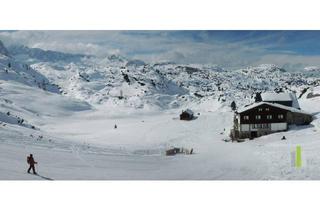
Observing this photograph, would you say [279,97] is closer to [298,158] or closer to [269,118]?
[269,118]

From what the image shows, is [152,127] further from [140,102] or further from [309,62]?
[140,102]

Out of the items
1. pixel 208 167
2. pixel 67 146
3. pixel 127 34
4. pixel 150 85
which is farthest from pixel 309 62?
pixel 150 85

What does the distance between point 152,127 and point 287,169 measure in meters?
32.1

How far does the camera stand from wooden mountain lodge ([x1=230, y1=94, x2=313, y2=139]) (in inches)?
1226

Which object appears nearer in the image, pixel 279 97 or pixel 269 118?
pixel 269 118

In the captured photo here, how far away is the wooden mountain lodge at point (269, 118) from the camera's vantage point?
3114 centimetres

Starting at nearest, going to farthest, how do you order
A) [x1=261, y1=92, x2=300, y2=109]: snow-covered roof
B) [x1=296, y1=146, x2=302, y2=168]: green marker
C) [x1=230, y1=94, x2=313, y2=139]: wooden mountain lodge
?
[x1=296, y1=146, x2=302, y2=168]: green marker < [x1=230, y1=94, x2=313, y2=139]: wooden mountain lodge < [x1=261, y1=92, x2=300, y2=109]: snow-covered roof

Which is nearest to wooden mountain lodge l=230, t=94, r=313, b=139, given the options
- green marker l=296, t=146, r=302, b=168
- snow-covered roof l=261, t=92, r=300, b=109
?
snow-covered roof l=261, t=92, r=300, b=109

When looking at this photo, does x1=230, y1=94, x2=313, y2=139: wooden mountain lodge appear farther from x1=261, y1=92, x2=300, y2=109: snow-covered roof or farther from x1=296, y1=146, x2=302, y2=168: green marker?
x1=296, y1=146, x2=302, y2=168: green marker

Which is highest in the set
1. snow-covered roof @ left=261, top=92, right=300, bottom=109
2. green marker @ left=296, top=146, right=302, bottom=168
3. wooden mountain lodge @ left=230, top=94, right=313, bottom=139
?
snow-covered roof @ left=261, top=92, right=300, bottom=109

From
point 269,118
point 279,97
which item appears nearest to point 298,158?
point 269,118

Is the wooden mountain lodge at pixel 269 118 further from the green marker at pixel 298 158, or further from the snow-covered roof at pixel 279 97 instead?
the green marker at pixel 298 158

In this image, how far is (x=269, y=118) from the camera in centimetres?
3197

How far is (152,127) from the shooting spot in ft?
167
